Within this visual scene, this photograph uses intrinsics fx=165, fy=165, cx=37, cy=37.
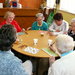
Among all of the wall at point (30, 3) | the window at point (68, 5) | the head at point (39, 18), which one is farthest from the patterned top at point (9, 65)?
the wall at point (30, 3)

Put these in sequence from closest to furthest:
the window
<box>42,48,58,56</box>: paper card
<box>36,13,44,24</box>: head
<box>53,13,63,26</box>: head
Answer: <box>42,48,58,56</box>: paper card
<box>53,13,63,26</box>: head
<box>36,13,44,24</box>: head
the window

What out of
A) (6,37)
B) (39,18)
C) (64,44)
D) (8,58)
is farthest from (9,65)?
(39,18)

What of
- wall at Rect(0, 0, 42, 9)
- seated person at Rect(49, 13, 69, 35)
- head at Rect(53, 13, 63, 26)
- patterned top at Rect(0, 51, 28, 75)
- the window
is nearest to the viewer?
patterned top at Rect(0, 51, 28, 75)

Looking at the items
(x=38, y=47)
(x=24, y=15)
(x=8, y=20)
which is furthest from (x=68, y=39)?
(x=24, y=15)

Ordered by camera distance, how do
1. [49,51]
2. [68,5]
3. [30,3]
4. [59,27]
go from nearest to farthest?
[49,51] < [59,27] < [68,5] < [30,3]

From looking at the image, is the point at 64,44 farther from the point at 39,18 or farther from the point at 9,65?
the point at 39,18

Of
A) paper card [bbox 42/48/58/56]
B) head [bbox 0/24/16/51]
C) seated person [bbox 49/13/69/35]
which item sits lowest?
paper card [bbox 42/48/58/56]

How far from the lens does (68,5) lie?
5.53 meters

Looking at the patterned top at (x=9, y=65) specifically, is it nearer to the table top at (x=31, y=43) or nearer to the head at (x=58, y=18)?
the table top at (x=31, y=43)

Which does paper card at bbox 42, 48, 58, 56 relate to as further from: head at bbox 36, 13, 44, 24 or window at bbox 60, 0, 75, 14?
window at bbox 60, 0, 75, 14

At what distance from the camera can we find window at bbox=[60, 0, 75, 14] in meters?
5.29

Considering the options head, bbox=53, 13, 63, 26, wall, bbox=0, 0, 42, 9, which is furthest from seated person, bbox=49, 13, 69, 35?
wall, bbox=0, 0, 42, 9

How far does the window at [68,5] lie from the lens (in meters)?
5.29

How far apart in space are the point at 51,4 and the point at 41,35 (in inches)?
134
